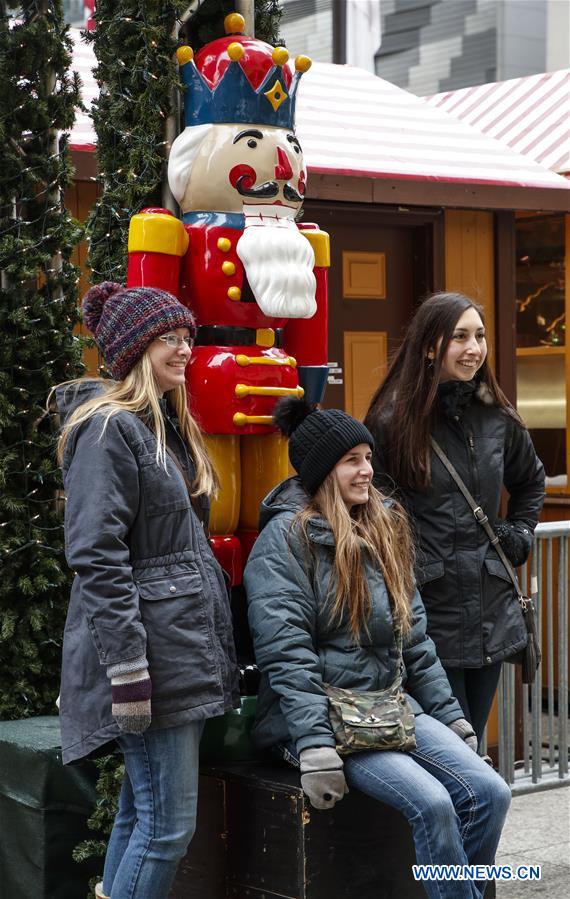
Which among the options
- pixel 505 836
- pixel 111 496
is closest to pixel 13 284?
pixel 111 496

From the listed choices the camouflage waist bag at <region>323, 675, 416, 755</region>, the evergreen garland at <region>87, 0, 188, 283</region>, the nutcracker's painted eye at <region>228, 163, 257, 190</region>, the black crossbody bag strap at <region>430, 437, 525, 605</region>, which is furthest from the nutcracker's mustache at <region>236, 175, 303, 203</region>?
the camouflage waist bag at <region>323, 675, 416, 755</region>

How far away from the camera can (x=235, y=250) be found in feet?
13.9

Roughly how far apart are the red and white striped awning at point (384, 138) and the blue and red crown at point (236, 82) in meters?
1.95

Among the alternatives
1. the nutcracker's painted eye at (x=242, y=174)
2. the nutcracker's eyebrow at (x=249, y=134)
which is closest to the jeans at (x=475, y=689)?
the nutcracker's painted eye at (x=242, y=174)

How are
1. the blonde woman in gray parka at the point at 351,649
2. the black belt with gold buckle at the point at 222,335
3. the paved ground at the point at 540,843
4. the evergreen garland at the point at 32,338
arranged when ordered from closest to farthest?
the blonde woman in gray parka at the point at 351,649 < the black belt with gold buckle at the point at 222,335 < the evergreen garland at the point at 32,338 < the paved ground at the point at 540,843

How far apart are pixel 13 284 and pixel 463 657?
2.12m

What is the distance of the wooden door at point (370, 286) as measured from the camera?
6.93 meters

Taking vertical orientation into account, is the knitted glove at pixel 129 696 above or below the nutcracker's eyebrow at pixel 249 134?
below

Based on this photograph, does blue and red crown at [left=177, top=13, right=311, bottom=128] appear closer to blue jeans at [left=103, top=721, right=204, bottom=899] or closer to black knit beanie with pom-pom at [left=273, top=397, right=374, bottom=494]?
black knit beanie with pom-pom at [left=273, top=397, right=374, bottom=494]

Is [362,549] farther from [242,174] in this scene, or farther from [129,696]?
[242,174]

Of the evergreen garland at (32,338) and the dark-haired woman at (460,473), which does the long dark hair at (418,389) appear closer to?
the dark-haired woman at (460,473)

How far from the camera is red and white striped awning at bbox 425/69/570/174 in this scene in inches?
324

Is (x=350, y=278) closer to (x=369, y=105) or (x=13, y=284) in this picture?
(x=369, y=105)

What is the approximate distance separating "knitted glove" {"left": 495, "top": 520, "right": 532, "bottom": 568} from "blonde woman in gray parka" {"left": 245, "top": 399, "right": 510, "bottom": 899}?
452mm
